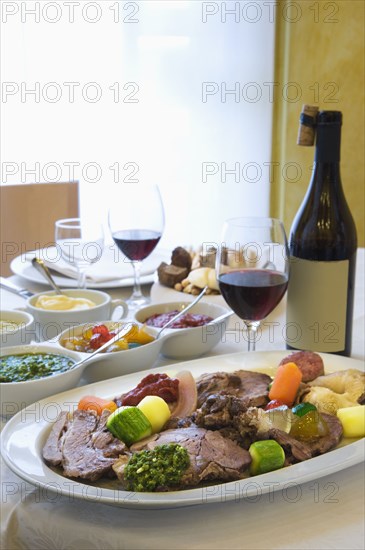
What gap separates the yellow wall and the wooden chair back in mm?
1835

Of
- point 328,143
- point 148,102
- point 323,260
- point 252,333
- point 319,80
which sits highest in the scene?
point 319,80

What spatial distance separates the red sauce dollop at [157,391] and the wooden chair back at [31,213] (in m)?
1.70

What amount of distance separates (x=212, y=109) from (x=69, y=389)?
3387 millimetres

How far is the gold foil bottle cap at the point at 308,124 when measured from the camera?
48.7 inches

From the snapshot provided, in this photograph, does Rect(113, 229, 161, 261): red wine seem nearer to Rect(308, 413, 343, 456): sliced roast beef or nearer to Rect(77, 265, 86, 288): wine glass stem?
Rect(77, 265, 86, 288): wine glass stem

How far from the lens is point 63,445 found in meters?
0.87

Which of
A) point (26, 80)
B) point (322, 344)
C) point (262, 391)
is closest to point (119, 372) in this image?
point (262, 391)

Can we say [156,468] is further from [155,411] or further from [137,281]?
[137,281]

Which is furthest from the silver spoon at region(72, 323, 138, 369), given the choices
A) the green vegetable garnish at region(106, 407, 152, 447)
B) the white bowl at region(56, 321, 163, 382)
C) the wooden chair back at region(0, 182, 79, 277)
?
the wooden chair back at region(0, 182, 79, 277)

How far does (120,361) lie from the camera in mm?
1166

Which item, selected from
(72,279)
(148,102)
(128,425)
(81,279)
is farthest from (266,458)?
(148,102)

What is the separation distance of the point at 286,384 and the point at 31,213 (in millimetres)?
1837

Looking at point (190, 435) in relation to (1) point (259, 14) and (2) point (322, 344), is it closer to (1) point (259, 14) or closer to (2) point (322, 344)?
(2) point (322, 344)

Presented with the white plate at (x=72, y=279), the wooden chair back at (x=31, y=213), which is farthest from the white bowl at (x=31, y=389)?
the wooden chair back at (x=31, y=213)
